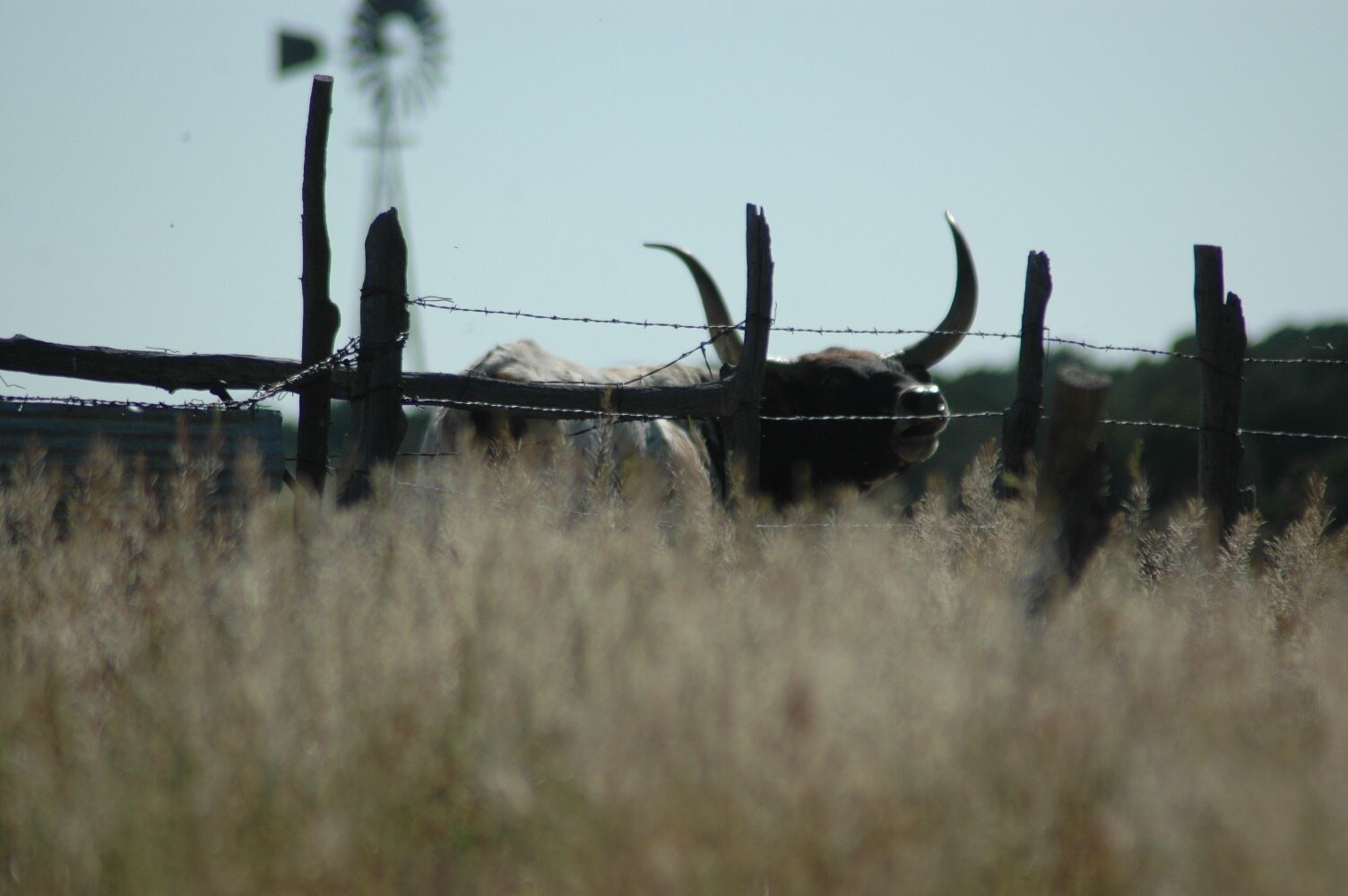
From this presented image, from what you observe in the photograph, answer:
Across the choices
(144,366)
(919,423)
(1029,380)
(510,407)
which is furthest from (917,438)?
(144,366)

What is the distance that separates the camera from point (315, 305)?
17.2ft

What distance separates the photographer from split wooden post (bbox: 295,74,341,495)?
514 cm

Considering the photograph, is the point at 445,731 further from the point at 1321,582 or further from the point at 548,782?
the point at 1321,582

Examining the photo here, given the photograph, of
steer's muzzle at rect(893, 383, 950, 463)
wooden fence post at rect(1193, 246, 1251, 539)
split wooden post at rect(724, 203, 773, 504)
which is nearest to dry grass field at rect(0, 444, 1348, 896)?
split wooden post at rect(724, 203, 773, 504)

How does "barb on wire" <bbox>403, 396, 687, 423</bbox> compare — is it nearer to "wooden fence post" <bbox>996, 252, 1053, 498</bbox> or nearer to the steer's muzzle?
"wooden fence post" <bbox>996, 252, 1053, 498</bbox>

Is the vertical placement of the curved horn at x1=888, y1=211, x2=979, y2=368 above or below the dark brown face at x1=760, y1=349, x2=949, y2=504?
above

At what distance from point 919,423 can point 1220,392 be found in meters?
1.55

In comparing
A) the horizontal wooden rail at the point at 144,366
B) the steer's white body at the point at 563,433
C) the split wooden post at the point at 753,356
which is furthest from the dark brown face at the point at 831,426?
the horizontal wooden rail at the point at 144,366

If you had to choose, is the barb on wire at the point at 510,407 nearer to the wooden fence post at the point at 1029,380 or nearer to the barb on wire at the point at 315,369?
the barb on wire at the point at 315,369

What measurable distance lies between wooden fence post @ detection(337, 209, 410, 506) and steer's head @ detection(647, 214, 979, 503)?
2.94 metres

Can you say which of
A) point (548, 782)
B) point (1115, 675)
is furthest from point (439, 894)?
point (1115, 675)

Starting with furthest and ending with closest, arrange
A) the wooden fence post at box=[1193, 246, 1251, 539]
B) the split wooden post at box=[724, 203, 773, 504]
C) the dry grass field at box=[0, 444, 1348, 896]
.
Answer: the wooden fence post at box=[1193, 246, 1251, 539] → the split wooden post at box=[724, 203, 773, 504] → the dry grass field at box=[0, 444, 1348, 896]

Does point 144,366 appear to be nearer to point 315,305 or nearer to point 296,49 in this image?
point 315,305

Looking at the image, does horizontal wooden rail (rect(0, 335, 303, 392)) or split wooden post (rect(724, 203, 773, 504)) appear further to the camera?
split wooden post (rect(724, 203, 773, 504))
